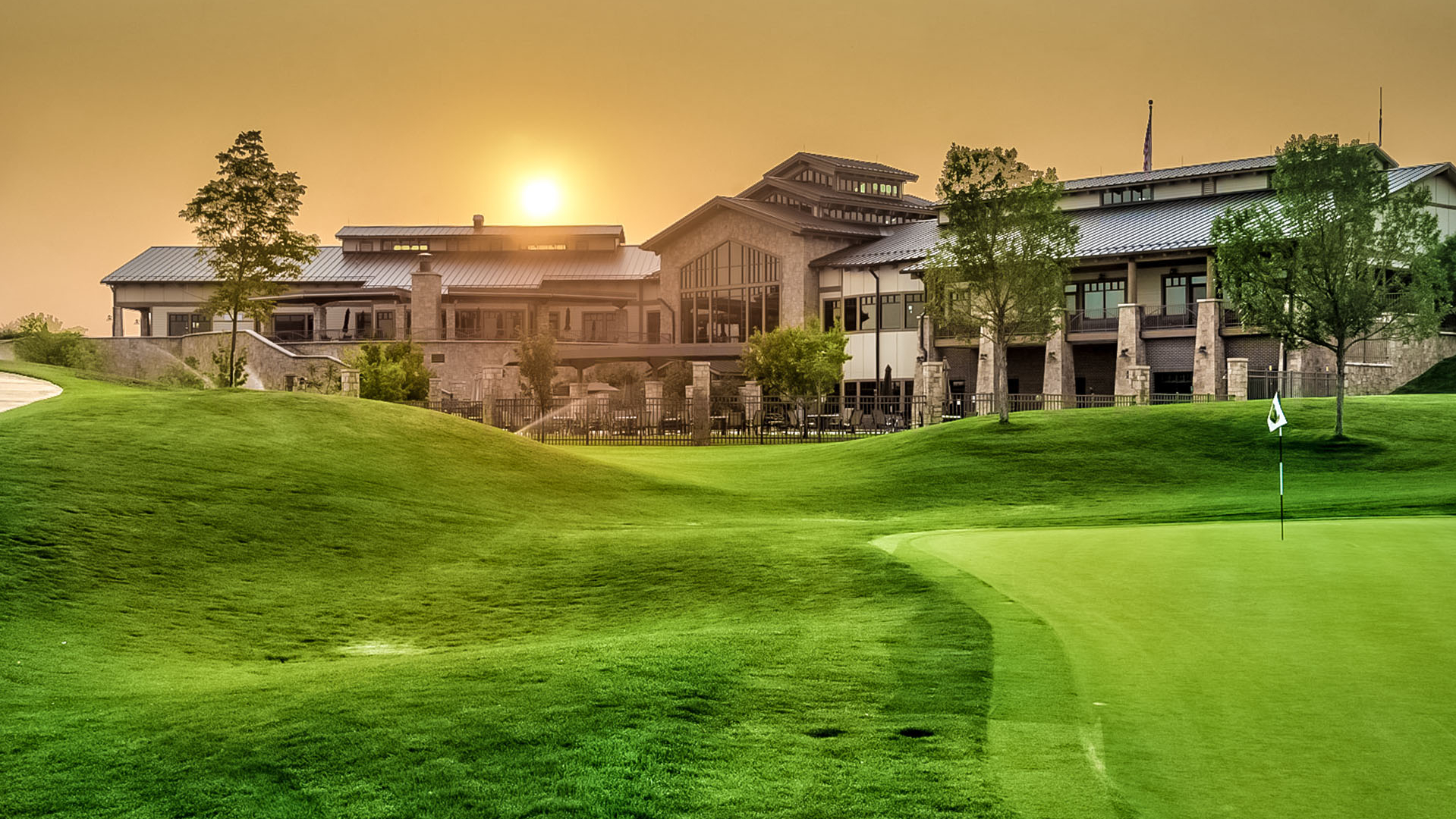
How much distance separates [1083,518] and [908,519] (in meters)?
3.29

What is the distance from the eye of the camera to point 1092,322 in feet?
184

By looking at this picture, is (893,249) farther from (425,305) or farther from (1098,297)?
(425,305)

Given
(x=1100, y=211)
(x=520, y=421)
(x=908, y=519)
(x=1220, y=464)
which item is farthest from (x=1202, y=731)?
(x=1100, y=211)

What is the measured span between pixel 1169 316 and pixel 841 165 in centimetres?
2855

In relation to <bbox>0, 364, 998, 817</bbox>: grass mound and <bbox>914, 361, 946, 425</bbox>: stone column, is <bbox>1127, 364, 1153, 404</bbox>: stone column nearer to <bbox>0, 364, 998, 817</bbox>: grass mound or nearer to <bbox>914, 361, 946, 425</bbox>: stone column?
<bbox>914, 361, 946, 425</bbox>: stone column

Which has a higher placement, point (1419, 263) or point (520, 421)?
point (1419, 263)

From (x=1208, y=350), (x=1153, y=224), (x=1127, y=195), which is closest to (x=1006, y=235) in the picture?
(x=1208, y=350)

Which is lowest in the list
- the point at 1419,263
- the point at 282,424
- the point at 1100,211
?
the point at 282,424

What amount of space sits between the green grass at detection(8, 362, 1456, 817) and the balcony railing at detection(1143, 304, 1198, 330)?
24225 mm

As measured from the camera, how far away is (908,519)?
2152 centimetres

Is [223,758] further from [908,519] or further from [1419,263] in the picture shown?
[1419,263]

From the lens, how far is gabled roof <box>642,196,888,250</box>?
70.1 metres

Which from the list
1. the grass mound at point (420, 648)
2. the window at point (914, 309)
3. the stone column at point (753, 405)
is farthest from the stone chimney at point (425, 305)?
the grass mound at point (420, 648)

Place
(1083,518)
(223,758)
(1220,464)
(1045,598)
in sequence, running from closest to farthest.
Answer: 1. (223,758)
2. (1045,598)
3. (1083,518)
4. (1220,464)
